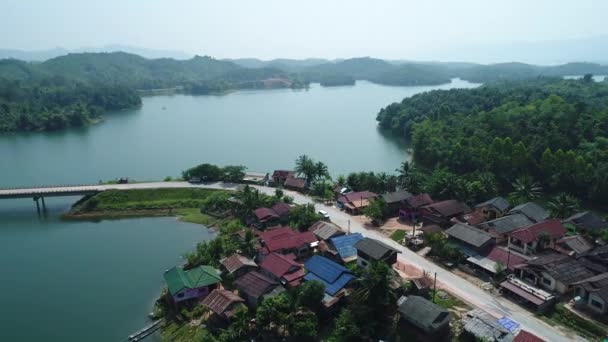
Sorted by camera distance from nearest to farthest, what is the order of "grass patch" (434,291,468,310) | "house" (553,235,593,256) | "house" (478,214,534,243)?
"grass patch" (434,291,468,310) → "house" (553,235,593,256) → "house" (478,214,534,243)

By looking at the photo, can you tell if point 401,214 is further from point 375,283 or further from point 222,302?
point 222,302

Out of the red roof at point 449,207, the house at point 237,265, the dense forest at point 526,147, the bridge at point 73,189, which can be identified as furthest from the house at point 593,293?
the bridge at point 73,189

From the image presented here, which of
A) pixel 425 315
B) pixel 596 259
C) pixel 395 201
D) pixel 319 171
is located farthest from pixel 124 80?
pixel 596 259

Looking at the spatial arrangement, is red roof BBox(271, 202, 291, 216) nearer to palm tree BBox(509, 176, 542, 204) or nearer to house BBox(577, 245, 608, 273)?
palm tree BBox(509, 176, 542, 204)

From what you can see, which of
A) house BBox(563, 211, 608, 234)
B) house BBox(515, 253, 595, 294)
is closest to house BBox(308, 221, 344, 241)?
house BBox(515, 253, 595, 294)

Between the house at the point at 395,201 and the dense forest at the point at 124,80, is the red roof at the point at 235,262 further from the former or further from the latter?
the dense forest at the point at 124,80

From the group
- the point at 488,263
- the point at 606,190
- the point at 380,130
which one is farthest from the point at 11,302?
the point at 380,130
